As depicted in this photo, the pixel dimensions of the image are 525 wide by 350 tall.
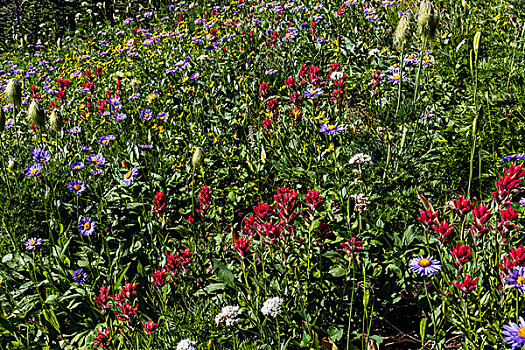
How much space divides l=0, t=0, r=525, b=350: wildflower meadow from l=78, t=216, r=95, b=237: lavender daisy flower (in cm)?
1

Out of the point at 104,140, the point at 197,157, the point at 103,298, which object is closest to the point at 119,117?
the point at 104,140

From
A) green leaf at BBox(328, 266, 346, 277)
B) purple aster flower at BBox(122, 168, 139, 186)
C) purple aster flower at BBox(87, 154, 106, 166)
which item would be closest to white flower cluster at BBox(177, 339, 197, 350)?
green leaf at BBox(328, 266, 346, 277)

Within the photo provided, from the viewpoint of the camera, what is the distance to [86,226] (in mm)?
2494

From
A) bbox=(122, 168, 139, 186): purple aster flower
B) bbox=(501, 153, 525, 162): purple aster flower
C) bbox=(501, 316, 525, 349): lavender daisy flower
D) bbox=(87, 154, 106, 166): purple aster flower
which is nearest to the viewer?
bbox=(501, 316, 525, 349): lavender daisy flower

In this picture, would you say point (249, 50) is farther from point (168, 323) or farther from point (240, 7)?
point (168, 323)

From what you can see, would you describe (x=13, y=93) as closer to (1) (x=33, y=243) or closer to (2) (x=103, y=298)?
(1) (x=33, y=243)

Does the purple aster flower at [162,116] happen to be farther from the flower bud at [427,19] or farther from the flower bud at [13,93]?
the flower bud at [427,19]


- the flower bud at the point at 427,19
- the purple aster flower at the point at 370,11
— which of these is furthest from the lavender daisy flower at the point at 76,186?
the purple aster flower at the point at 370,11

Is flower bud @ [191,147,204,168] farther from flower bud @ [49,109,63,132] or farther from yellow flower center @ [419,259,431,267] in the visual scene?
yellow flower center @ [419,259,431,267]

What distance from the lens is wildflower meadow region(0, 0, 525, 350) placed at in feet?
5.90

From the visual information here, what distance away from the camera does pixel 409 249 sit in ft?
6.73

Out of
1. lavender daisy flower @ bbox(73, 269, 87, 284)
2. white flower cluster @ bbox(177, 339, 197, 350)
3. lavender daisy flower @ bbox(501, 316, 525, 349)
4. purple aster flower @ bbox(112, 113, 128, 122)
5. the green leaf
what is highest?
purple aster flower @ bbox(112, 113, 128, 122)

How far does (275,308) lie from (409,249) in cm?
Answer: 79

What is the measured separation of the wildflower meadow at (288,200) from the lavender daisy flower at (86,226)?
0.01m
